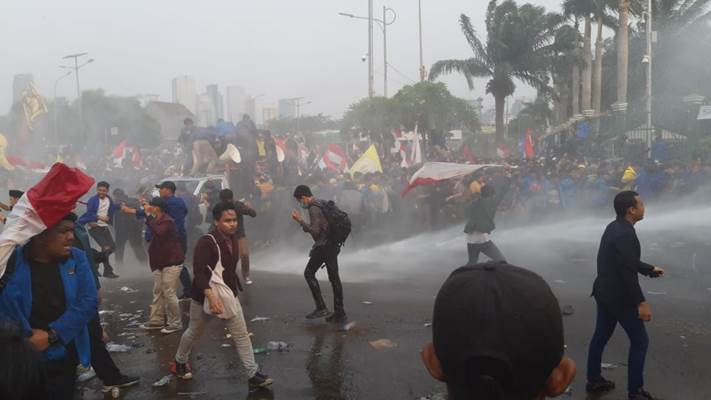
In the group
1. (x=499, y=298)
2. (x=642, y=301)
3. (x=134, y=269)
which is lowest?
(x=134, y=269)

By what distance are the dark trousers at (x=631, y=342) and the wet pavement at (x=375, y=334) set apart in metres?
0.23

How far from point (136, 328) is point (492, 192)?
512 centimetres

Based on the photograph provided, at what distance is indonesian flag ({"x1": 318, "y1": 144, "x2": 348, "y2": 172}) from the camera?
20.0 m

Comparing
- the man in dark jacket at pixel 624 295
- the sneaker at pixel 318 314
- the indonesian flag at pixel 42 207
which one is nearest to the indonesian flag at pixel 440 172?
the sneaker at pixel 318 314

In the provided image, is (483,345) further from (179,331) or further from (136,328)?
(136,328)

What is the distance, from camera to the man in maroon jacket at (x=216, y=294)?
17.6 feet

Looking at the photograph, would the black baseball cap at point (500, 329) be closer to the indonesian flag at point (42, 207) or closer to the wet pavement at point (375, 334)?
the indonesian flag at point (42, 207)

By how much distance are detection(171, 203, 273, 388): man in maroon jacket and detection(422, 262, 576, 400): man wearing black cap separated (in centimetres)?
393

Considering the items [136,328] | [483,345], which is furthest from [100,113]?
[483,345]

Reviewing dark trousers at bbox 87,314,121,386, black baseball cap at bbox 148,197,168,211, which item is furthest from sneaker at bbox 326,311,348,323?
dark trousers at bbox 87,314,121,386

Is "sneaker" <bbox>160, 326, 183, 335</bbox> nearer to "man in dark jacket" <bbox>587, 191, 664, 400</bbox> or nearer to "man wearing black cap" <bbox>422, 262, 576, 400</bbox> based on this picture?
"man in dark jacket" <bbox>587, 191, 664, 400</bbox>

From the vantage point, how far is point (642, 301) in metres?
4.91

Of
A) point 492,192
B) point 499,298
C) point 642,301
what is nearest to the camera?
point 499,298

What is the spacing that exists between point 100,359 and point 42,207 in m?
2.37
